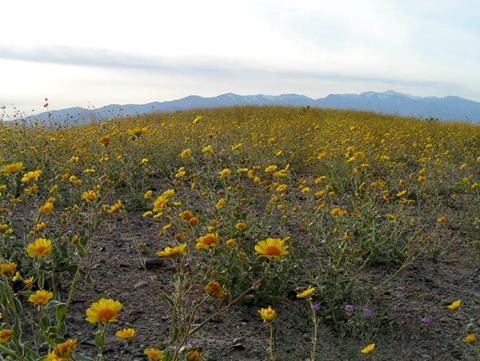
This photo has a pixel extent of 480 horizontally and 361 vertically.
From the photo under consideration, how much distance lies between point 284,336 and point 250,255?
54 cm

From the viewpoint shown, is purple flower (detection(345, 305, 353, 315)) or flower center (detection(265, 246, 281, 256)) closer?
flower center (detection(265, 246, 281, 256))

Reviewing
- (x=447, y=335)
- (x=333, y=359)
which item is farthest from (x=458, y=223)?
(x=333, y=359)

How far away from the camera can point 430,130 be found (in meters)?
9.70

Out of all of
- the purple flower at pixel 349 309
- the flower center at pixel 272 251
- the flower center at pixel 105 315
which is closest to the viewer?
the flower center at pixel 105 315

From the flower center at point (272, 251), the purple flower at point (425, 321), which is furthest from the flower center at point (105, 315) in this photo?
the purple flower at point (425, 321)

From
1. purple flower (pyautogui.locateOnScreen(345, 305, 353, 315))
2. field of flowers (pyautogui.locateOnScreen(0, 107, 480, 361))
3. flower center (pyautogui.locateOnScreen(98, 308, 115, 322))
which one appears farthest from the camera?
purple flower (pyautogui.locateOnScreen(345, 305, 353, 315))

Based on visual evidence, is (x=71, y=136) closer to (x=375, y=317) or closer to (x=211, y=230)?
(x=211, y=230)

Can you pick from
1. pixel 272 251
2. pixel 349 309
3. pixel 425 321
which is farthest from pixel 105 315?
pixel 425 321

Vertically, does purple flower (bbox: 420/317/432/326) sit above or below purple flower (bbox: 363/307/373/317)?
below

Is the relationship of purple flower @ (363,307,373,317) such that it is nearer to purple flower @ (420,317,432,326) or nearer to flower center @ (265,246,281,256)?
purple flower @ (420,317,432,326)

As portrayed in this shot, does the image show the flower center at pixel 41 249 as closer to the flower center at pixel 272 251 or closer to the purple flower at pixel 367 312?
the flower center at pixel 272 251

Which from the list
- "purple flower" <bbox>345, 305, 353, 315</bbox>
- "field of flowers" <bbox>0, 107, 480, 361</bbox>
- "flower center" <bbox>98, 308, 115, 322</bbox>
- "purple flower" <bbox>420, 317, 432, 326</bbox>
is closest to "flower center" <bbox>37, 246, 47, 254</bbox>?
"field of flowers" <bbox>0, 107, 480, 361</bbox>

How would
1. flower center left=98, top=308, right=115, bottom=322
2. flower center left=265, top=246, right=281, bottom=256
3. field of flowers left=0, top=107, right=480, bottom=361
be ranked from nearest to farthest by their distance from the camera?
flower center left=98, top=308, right=115, bottom=322
flower center left=265, top=246, right=281, bottom=256
field of flowers left=0, top=107, right=480, bottom=361

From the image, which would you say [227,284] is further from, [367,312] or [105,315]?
[105,315]
